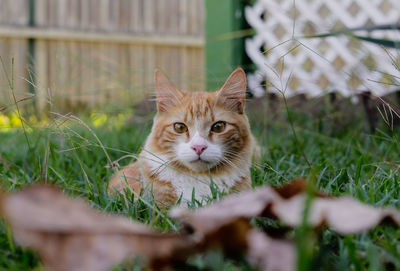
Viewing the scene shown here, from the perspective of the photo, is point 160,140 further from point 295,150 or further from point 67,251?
point 67,251

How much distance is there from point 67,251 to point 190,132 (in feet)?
3.61

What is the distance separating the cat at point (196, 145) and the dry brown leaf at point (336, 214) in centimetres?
81

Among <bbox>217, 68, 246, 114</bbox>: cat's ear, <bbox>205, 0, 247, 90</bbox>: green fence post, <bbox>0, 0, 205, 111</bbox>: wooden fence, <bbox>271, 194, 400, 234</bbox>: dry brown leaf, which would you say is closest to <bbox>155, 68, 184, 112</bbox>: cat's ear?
<bbox>217, 68, 246, 114</bbox>: cat's ear

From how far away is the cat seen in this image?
4.99 ft

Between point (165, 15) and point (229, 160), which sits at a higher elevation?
point (165, 15)

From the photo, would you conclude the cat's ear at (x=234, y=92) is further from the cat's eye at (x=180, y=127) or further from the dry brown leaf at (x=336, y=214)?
the dry brown leaf at (x=336, y=214)

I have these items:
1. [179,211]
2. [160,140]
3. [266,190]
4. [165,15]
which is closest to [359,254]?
[266,190]

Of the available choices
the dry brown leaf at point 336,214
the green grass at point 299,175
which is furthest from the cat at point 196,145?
the dry brown leaf at point 336,214

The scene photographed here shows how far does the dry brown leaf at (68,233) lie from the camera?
53 centimetres

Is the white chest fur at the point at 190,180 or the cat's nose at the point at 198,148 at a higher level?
the cat's nose at the point at 198,148

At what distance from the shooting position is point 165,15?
6.08m

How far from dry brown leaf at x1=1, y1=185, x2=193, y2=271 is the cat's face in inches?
37.3

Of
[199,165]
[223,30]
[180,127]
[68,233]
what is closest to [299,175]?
[199,165]

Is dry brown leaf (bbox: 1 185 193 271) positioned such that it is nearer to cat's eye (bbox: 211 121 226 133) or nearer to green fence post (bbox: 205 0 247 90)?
cat's eye (bbox: 211 121 226 133)
